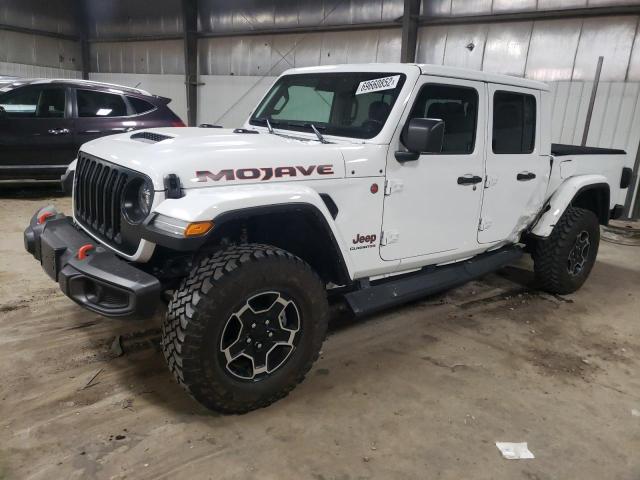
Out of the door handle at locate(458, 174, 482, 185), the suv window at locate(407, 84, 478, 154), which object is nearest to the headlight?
the suv window at locate(407, 84, 478, 154)

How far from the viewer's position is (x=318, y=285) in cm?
246

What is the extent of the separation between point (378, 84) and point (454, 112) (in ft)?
1.84

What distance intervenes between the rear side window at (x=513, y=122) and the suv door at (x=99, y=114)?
4.98 metres

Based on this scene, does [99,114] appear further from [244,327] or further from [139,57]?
[139,57]

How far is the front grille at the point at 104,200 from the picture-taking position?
2297 mm

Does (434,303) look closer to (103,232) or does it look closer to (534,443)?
(534,443)

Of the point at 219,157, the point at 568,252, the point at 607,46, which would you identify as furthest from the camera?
the point at 607,46

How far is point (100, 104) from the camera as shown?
657cm

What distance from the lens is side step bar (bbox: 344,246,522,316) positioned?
2.85 m

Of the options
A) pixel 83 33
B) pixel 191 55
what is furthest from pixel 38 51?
Result: pixel 191 55

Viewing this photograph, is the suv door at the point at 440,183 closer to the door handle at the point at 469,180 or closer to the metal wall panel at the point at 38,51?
the door handle at the point at 469,180

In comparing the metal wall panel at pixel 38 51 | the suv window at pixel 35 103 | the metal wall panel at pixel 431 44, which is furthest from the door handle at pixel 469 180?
the metal wall panel at pixel 38 51

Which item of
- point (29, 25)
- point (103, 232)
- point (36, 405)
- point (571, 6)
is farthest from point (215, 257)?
point (29, 25)

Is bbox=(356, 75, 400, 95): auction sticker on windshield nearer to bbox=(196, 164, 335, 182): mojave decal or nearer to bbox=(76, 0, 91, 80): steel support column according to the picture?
bbox=(196, 164, 335, 182): mojave decal
